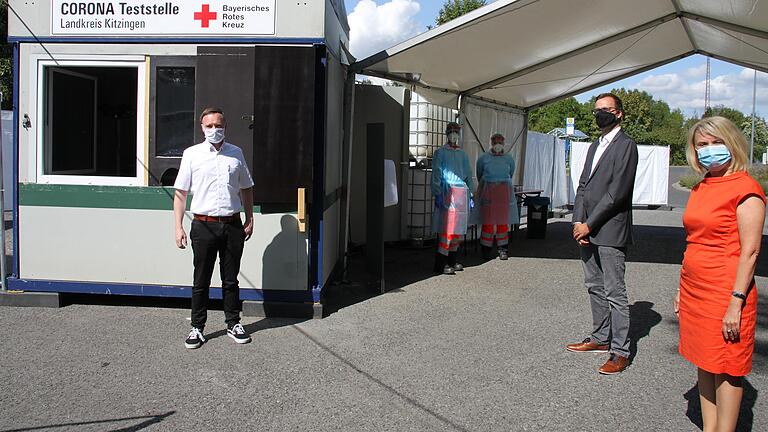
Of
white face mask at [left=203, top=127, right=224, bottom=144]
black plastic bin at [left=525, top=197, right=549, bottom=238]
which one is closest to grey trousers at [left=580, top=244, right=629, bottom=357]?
white face mask at [left=203, top=127, right=224, bottom=144]

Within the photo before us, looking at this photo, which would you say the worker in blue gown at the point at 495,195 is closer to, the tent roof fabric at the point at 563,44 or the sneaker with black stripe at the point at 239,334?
the tent roof fabric at the point at 563,44

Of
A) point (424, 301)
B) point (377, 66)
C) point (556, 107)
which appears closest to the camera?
point (424, 301)

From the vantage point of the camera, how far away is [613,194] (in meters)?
5.04

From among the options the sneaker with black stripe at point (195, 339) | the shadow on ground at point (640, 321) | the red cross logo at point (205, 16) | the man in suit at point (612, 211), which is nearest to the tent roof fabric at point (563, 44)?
the red cross logo at point (205, 16)

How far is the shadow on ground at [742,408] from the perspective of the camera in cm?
415

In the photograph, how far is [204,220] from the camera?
5.52 meters

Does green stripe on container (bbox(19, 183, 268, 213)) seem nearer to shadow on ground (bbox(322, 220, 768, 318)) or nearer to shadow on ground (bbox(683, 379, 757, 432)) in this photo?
shadow on ground (bbox(322, 220, 768, 318))

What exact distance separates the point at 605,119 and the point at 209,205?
3.13m

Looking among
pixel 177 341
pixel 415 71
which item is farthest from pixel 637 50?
pixel 177 341

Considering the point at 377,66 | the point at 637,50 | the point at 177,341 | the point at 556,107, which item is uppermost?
the point at 556,107

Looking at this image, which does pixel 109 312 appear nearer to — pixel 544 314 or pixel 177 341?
pixel 177 341

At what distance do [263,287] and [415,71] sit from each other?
3781 mm

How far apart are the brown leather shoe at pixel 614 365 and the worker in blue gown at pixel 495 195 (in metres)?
5.28

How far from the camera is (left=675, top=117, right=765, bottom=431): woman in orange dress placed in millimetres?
3434
